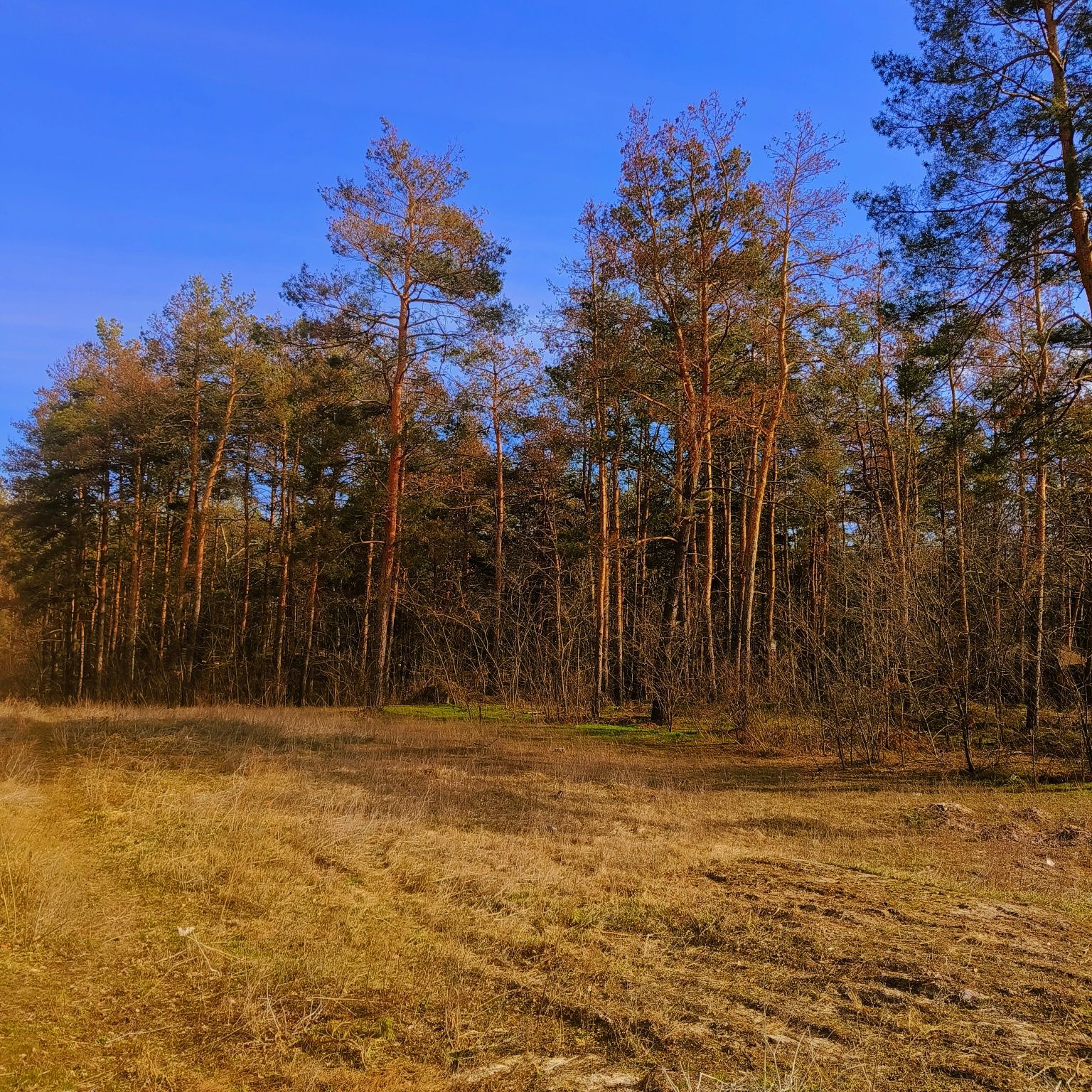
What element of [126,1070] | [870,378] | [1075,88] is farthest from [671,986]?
[870,378]

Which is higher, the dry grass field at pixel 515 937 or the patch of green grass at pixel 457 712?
A: the dry grass field at pixel 515 937

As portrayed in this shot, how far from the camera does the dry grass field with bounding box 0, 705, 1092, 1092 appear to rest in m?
3.34

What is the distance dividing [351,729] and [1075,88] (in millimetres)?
14917

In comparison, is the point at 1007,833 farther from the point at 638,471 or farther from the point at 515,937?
the point at 638,471

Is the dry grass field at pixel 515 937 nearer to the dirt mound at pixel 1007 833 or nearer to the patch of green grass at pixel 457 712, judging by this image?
the dirt mound at pixel 1007 833

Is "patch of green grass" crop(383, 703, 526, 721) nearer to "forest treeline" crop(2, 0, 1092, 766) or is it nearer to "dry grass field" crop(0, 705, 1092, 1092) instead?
"forest treeline" crop(2, 0, 1092, 766)

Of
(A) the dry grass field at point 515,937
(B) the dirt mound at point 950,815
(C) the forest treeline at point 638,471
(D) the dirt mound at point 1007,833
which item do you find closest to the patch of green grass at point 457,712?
(C) the forest treeline at point 638,471

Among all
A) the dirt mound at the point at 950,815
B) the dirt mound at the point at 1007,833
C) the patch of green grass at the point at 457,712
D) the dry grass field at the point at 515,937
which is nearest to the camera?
the dry grass field at the point at 515,937

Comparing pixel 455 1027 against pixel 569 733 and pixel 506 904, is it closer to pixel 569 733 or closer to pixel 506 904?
pixel 506 904

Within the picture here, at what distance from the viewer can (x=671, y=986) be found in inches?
164

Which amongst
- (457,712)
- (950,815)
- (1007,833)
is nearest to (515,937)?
(1007,833)

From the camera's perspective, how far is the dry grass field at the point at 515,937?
3338 mm

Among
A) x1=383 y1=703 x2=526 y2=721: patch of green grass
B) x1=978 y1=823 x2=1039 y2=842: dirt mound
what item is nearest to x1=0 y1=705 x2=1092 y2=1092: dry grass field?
x1=978 y1=823 x2=1039 y2=842: dirt mound

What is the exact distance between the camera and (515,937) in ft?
16.0
